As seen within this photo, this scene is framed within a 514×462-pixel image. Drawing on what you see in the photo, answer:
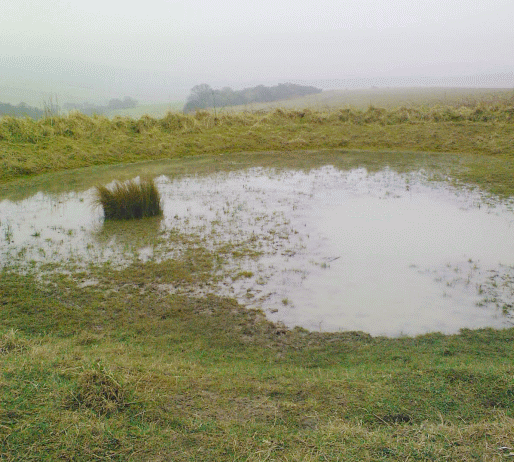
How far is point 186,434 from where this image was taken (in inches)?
91.3

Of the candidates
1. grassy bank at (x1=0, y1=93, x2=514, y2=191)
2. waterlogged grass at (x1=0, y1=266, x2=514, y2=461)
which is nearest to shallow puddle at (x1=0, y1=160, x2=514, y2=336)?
waterlogged grass at (x1=0, y1=266, x2=514, y2=461)

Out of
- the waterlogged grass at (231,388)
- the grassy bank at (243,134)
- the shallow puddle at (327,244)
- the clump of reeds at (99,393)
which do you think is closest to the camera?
the waterlogged grass at (231,388)

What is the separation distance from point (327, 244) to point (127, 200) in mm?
3414

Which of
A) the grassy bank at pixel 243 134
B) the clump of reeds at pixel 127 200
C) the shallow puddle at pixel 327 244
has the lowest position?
the shallow puddle at pixel 327 244

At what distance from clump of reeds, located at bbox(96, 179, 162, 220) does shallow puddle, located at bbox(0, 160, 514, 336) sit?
0.96ft

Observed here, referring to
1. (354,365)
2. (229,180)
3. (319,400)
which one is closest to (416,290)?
(354,365)

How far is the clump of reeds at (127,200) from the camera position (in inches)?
295

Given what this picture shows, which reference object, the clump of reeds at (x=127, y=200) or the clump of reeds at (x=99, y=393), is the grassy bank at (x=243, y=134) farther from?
the clump of reeds at (x=99, y=393)

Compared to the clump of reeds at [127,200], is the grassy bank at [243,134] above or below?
above

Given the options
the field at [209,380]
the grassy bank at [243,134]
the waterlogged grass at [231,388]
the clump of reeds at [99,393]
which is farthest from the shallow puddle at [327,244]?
the grassy bank at [243,134]

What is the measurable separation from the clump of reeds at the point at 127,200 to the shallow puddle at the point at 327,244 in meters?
0.29

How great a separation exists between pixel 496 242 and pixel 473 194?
2.82m

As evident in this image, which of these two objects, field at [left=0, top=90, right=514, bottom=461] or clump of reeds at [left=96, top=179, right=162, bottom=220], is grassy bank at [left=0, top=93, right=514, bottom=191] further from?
field at [left=0, top=90, right=514, bottom=461]

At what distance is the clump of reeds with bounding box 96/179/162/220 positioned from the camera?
24.6ft
